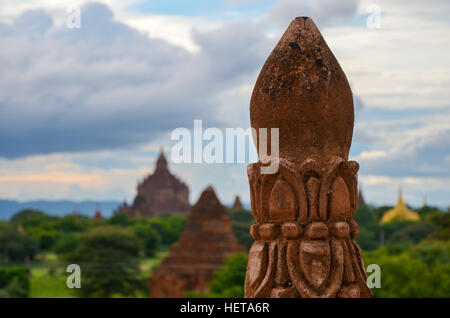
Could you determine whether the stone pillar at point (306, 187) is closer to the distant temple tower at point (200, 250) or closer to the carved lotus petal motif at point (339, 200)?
the carved lotus petal motif at point (339, 200)

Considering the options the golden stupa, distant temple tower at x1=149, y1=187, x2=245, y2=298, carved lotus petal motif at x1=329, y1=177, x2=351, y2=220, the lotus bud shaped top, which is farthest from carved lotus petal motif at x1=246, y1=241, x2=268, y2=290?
the golden stupa

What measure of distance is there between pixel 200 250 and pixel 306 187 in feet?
144

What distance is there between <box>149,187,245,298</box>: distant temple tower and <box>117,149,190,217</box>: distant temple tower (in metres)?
88.9

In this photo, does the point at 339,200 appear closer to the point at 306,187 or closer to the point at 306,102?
the point at 306,187

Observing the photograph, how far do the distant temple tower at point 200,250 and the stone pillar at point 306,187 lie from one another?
4190 centimetres

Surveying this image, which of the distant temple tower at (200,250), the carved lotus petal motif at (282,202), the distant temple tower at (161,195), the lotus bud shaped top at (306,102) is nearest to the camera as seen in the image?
the carved lotus petal motif at (282,202)

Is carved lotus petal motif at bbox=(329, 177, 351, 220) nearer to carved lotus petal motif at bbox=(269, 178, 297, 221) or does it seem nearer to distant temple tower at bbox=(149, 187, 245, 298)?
carved lotus petal motif at bbox=(269, 178, 297, 221)

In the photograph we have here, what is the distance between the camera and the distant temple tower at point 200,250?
1982 inches

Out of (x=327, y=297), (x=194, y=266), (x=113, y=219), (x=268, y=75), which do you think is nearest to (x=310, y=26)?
(x=268, y=75)

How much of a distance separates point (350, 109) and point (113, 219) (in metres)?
113

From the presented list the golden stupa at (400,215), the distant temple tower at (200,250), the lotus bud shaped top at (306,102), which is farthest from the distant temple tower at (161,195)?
the lotus bud shaped top at (306,102)

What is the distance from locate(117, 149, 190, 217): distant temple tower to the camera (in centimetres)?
14212

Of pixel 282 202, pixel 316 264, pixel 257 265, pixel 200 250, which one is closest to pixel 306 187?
pixel 282 202
